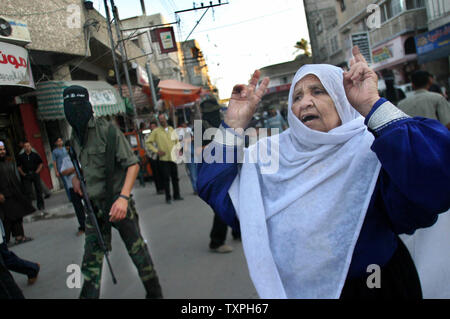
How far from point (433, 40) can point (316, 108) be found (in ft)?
54.1

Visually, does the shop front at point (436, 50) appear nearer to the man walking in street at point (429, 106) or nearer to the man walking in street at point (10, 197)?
the man walking in street at point (429, 106)

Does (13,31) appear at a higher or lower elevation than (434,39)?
lower

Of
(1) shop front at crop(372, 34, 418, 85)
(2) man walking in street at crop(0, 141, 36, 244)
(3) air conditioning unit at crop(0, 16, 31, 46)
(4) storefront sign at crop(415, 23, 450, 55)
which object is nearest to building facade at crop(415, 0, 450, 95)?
(4) storefront sign at crop(415, 23, 450, 55)

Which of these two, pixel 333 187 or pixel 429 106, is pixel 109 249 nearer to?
pixel 333 187

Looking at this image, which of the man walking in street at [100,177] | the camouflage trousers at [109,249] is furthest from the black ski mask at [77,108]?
the camouflage trousers at [109,249]

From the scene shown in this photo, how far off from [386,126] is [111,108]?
27.7 feet

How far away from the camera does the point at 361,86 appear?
3.79 ft

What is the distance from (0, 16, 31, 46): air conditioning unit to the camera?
2.40 m

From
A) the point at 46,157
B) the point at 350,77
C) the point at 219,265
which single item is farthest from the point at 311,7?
the point at 46,157

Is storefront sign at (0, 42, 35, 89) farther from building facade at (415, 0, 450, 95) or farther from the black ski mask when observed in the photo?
building facade at (415, 0, 450, 95)

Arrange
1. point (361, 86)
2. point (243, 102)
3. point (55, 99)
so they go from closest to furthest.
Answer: point (361, 86) → point (243, 102) → point (55, 99)

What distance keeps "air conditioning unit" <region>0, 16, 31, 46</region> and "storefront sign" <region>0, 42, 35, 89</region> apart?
0.08 meters

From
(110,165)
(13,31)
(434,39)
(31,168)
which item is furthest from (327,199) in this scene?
(434,39)

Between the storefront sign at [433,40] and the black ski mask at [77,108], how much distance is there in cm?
1533
